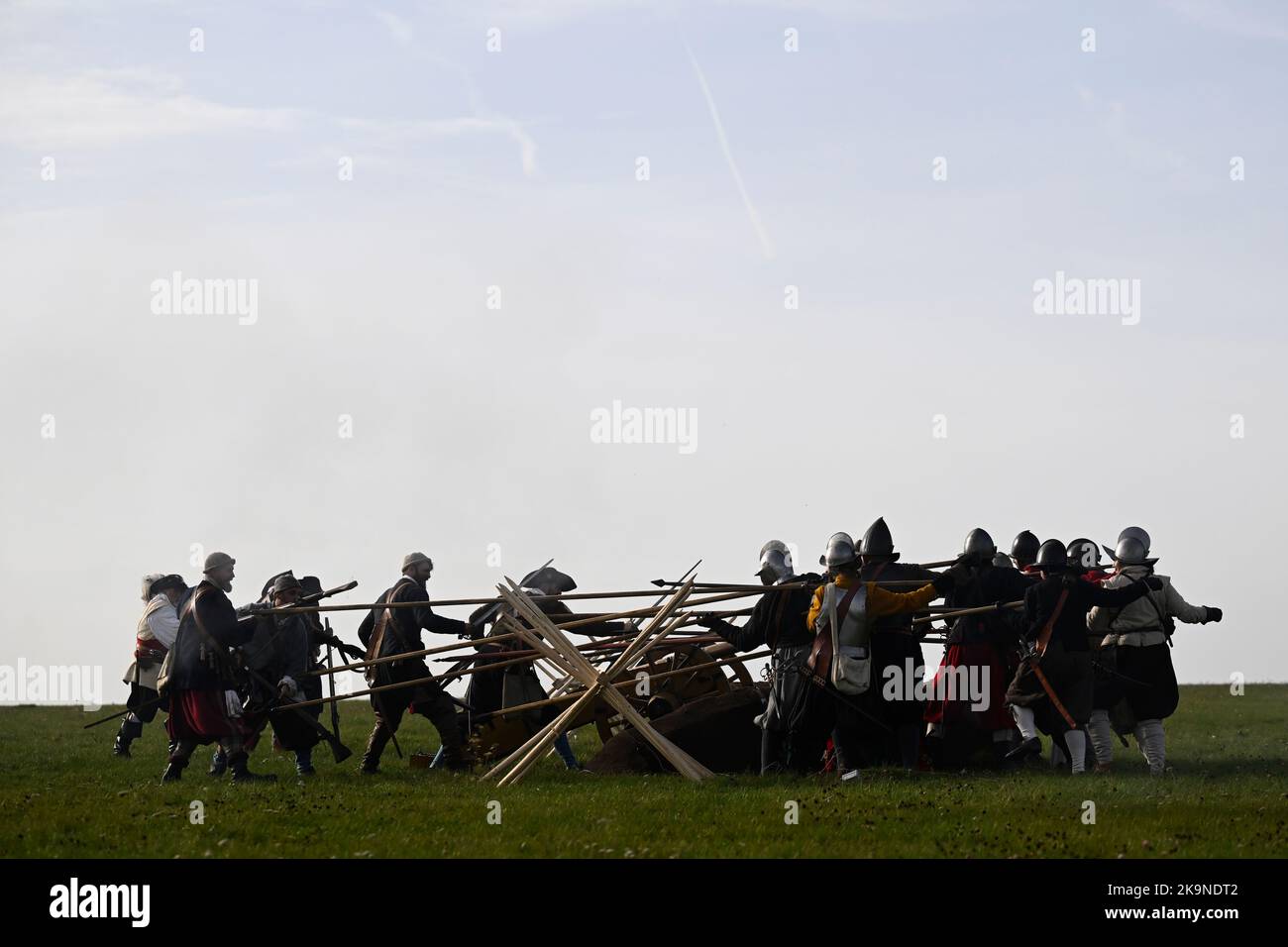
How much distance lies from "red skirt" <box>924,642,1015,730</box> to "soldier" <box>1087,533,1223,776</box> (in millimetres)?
865

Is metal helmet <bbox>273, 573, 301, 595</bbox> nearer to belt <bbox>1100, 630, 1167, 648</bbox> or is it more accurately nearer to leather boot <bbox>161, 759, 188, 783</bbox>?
leather boot <bbox>161, 759, 188, 783</bbox>

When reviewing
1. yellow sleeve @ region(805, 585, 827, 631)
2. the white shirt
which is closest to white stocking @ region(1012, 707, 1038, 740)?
yellow sleeve @ region(805, 585, 827, 631)

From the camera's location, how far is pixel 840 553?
15117mm

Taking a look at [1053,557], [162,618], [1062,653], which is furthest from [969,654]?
[162,618]

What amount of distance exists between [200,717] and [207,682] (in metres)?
0.33

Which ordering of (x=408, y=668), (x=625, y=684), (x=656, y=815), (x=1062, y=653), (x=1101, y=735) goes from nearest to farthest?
(x=656, y=815) → (x=1062, y=653) → (x=1101, y=735) → (x=625, y=684) → (x=408, y=668)

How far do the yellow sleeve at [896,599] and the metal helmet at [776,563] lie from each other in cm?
137

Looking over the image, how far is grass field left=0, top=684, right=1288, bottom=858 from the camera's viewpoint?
11469 mm

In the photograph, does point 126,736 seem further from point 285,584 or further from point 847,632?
point 847,632

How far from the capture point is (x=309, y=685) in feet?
58.2
